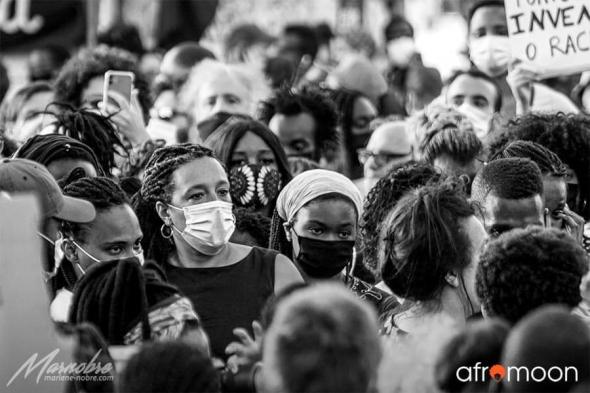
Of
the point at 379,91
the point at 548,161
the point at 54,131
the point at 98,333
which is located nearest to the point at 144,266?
the point at 98,333

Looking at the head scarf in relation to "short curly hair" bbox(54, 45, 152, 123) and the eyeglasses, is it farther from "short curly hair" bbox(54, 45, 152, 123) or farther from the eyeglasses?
"short curly hair" bbox(54, 45, 152, 123)

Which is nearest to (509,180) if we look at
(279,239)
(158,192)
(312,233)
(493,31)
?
(312,233)

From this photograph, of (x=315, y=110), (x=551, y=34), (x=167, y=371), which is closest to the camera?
(x=167, y=371)

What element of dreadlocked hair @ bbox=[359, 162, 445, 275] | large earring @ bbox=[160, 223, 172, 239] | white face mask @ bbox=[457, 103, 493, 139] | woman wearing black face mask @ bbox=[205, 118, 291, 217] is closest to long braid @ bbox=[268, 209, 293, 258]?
dreadlocked hair @ bbox=[359, 162, 445, 275]

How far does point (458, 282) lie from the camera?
178 inches

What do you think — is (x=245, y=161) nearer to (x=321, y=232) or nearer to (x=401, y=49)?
(x=321, y=232)

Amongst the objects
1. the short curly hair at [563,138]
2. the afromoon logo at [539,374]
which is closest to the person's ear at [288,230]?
the short curly hair at [563,138]

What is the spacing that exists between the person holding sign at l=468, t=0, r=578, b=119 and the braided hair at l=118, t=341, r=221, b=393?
3.90m

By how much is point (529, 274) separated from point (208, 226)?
162 centimetres

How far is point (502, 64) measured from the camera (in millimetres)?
7652

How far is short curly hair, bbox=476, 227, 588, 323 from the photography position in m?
3.80

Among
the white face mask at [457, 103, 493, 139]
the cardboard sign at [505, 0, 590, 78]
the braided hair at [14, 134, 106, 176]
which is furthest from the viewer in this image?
the white face mask at [457, 103, 493, 139]

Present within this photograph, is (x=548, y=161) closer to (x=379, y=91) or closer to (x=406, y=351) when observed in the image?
(x=406, y=351)

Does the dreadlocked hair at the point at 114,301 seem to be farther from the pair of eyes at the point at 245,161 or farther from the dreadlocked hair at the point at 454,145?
the dreadlocked hair at the point at 454,145
